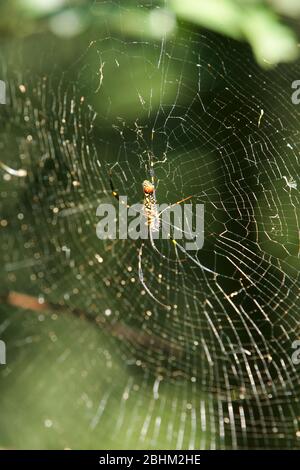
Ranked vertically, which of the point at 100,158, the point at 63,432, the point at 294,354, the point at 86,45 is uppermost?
the point at 86,45

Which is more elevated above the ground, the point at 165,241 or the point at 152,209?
the point at 152,209

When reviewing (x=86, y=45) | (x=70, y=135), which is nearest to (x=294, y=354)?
(x=70, y=135)

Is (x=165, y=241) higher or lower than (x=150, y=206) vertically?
lower

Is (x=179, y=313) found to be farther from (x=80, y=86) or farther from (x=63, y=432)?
(x=80, y=86)

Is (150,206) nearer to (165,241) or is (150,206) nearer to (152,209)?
(152,209)

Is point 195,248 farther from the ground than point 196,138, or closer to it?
closer to it

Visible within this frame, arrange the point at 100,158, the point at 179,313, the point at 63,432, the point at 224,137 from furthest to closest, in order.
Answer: the point at 63,432
the point at 179,313
the point at 100,158
the point at 224,137

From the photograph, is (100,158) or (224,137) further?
(100,158)

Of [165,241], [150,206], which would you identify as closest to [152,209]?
[150,206]
